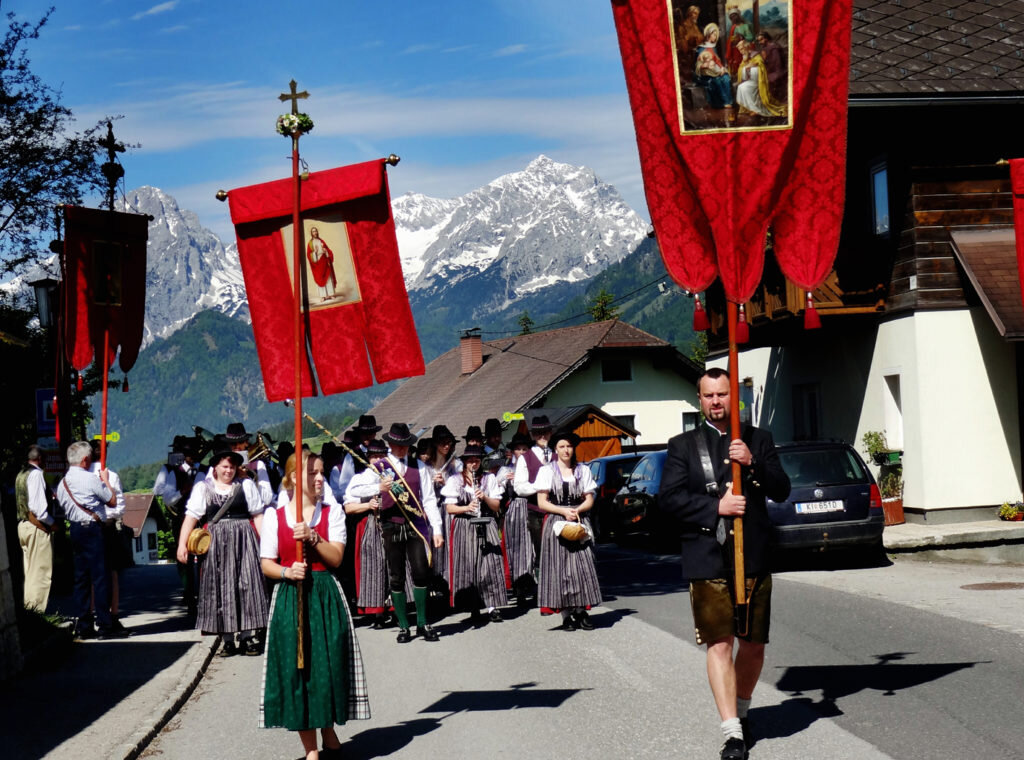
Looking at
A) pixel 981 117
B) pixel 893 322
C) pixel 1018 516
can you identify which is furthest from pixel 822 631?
pixel 981 117

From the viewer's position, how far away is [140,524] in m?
112

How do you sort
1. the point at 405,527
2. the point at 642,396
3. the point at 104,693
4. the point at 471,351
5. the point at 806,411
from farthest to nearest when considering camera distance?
the point at 471,351, the point at 642,396, the point at 806,411, the point at 405,527, the point at 104,693

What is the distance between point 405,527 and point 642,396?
44146mm

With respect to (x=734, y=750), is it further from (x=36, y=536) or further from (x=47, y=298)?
(x=47, y=298)

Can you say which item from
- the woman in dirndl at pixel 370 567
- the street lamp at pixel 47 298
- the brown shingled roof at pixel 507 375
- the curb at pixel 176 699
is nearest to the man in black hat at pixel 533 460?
the woman in dirndl at pixel 370 567

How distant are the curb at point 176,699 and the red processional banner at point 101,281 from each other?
10.6 ft

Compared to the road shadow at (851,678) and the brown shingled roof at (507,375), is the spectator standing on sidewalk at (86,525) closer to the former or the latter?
the road shadow at (851,678)

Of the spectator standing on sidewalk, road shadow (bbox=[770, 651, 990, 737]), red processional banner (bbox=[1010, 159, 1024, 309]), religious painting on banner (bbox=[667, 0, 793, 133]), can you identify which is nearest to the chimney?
red processional banner (bbox=[1010, 159, 1024, 309])

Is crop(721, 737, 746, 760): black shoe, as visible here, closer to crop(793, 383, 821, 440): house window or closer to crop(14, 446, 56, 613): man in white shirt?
crop(14, 446, 56, 613): man in white shirt

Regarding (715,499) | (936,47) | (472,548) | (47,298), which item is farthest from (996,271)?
(715,499)

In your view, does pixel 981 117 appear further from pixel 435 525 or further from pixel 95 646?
pixel 95 646

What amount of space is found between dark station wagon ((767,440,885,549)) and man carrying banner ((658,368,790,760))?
9166 mm

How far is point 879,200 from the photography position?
2308 cm

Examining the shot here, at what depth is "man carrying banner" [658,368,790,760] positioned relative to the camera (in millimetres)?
6820
